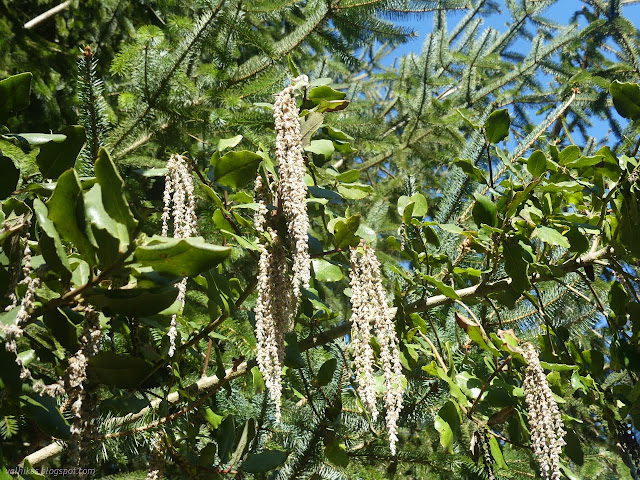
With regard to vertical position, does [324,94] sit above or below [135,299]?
above

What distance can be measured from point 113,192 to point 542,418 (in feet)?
2.84

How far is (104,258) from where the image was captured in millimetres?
778

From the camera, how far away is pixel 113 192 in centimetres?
74

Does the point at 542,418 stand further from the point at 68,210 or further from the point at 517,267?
the point at 68,210

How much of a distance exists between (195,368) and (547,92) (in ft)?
12.9

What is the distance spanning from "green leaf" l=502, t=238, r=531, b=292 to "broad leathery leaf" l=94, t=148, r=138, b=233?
83cm

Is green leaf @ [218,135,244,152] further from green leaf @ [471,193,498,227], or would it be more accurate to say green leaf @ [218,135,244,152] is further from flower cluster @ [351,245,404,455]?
green leaf @ [471,193,498,227]

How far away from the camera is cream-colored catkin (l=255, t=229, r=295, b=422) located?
974 millimetres

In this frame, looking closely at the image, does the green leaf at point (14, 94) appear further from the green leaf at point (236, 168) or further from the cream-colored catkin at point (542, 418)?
the cream-colored catkin at point (542, 418)

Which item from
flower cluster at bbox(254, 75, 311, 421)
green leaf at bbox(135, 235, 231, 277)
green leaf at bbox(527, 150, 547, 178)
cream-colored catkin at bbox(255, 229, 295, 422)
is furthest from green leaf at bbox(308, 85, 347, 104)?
green leaf at bbox(135, 235, 231, 277)

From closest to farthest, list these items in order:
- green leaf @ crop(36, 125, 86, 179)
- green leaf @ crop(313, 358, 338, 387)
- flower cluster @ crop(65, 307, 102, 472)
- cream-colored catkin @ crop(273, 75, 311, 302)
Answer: flower cluster @ crop(65, 307, 102, 472), cream-colored catkin @ crop(273, 75, 311, 302), green leaf @ crop(36, 125, 86, 179), green leaf @ crop(313, 358, 338, 387)

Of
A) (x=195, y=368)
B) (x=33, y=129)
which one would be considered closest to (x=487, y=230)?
(x=195, y=368)

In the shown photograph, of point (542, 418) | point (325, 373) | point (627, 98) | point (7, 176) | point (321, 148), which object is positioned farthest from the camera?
point (325, 373)

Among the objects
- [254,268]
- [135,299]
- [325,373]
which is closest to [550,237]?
[325,373]
